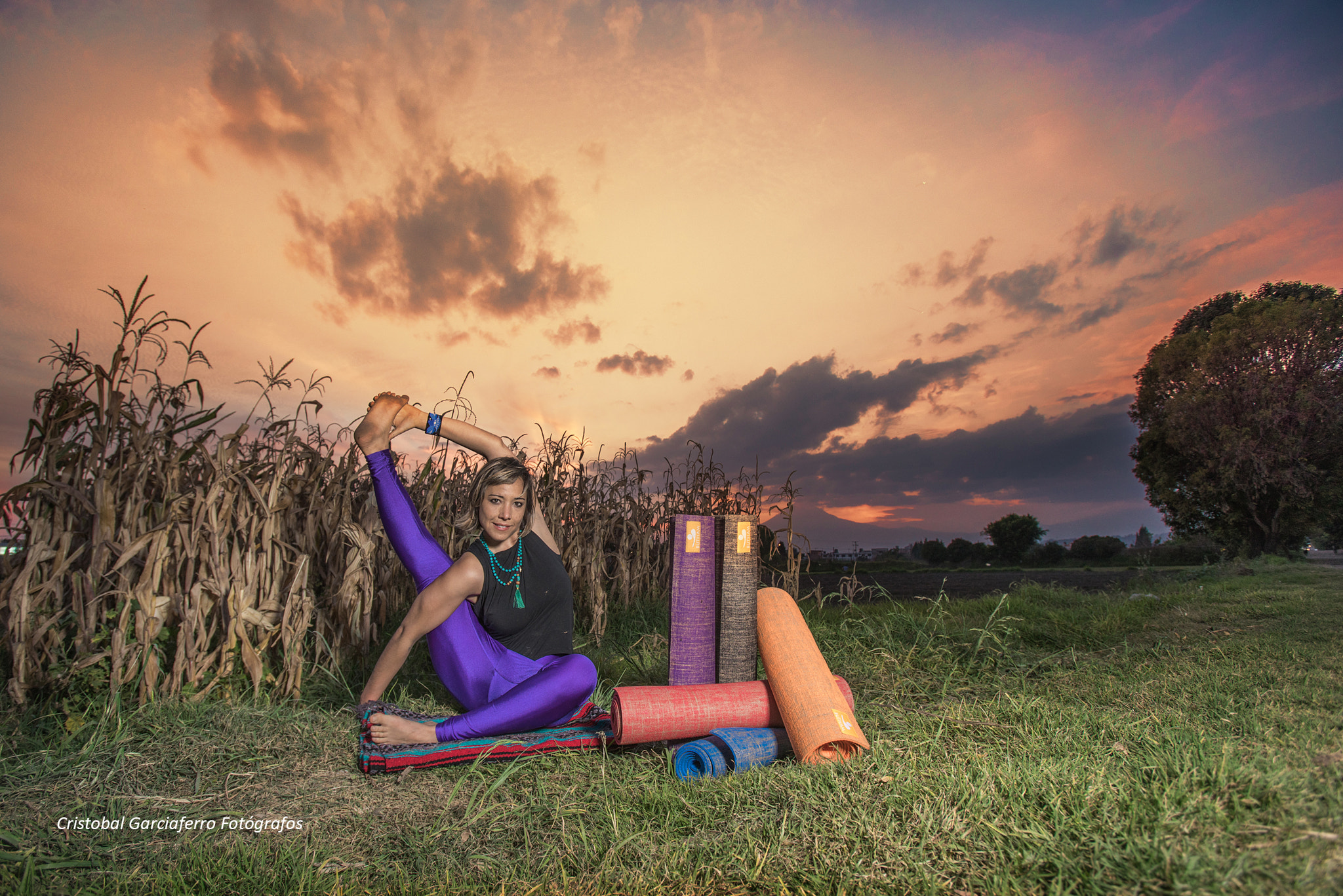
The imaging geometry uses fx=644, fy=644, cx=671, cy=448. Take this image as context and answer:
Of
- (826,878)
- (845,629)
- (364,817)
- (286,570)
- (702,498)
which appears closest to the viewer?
(826,878)

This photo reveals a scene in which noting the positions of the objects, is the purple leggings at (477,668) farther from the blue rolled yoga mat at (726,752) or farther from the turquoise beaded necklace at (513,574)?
the blue rolled yoga mat at (726,752)

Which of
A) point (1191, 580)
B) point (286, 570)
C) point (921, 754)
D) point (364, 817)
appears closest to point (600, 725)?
point (364, 817)

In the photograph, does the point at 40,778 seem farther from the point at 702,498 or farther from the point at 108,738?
the point at 702,498

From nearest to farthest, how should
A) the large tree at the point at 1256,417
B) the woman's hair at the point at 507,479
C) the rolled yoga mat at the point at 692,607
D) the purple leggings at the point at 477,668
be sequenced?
1. the purple leggings at the point at 477,668
2. the woman's hair at the point at 507,479
3. the rolled yoga mat at the point at 692,607
4. the large tree at the point at 1256,417

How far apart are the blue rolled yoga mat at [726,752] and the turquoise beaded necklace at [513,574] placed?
116 centimetres

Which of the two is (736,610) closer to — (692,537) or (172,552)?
(692,537)

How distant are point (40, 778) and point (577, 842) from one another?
261 cm

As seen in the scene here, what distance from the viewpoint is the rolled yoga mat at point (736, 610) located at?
3805 millimetres

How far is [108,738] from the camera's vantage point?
3330 millimetres

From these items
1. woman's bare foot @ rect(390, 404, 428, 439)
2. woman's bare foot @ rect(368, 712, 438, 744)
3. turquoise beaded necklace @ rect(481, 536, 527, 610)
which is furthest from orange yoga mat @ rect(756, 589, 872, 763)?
woman's bare foot @ rect(390, 404, 428, 439)

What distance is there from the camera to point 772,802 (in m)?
2.49

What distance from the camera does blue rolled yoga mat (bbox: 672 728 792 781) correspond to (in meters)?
2.92

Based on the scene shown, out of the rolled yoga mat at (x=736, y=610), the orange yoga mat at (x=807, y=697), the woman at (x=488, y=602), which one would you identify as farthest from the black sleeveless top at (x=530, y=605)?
the orange yoga mat at (x=807, y=697)

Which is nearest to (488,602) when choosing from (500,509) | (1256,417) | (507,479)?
(500,509)
